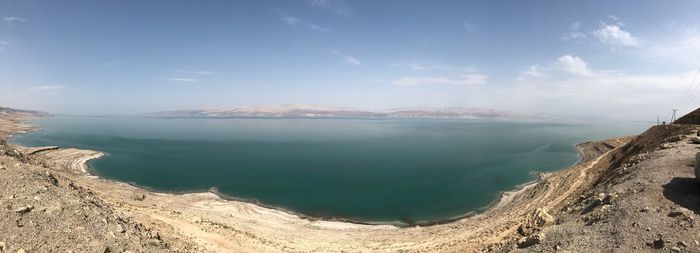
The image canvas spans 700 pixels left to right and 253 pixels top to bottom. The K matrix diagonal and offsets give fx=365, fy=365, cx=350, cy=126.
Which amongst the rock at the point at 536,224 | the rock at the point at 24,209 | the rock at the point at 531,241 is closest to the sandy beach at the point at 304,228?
the rock at the point at 536,224

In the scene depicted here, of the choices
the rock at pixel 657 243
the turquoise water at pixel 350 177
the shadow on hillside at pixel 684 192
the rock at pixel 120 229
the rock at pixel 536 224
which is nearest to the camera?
the rock at pixel 657 243

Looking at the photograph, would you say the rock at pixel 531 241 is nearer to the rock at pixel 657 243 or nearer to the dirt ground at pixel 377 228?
the dirt ground at pixel 377 228

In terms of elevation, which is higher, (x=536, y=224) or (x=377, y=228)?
(x=536, y=224)

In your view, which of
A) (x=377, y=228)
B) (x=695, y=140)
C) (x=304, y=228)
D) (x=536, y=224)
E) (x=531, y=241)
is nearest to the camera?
(x=531, y=241)

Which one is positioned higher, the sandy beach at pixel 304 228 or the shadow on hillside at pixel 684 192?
the shadow on hillside at pixel 684 192

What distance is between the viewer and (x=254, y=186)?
6103 centimetres

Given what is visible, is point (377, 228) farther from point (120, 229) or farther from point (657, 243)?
point (657, 243)

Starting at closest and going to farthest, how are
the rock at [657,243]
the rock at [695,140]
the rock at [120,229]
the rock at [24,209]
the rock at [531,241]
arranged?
1. the rock at [657,243]
2. the rock at [24,209]
3. the rock at [120,229]
4. the rock at [531,241]
5. the rock at [695,140]

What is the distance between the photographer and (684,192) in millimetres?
19750

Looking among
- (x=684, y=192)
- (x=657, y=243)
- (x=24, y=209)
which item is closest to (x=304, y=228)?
(x=24, y=209)

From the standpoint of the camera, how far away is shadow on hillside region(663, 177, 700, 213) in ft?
59.9

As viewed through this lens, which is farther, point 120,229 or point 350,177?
point 350,177

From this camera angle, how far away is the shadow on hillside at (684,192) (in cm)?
1827

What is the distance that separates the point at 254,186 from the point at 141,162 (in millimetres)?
40996
